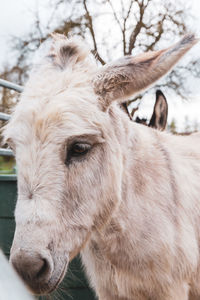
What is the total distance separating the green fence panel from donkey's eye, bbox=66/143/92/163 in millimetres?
1531

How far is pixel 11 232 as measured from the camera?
11.5 ft

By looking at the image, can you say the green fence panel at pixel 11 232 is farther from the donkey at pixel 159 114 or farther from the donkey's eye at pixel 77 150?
the donkey at pixel 159 114

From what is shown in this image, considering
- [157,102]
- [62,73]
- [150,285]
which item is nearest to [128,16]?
[157,102]

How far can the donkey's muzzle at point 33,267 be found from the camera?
1.65 metres

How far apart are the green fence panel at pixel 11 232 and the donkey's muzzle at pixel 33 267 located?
66.6 inches

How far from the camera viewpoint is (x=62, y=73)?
2365mm

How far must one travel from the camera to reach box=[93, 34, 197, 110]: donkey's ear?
2105mm

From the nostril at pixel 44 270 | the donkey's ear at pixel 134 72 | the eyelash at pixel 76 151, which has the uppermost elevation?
the donkey's ear at pixel 134 72

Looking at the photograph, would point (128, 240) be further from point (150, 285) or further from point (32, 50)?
point (32, 50)

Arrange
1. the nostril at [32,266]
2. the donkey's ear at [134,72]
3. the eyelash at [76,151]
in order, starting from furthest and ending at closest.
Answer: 1. the donkey's ear at [134,72]
2. the eyelash at [76,151]
3. the nostril at [32,266]

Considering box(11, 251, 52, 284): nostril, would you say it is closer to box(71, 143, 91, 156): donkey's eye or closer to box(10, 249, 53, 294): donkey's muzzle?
box(10, 249, 53, 294): donkey's muzzle

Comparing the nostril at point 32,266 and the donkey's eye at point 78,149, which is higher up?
the donkey's eye at point 78,149

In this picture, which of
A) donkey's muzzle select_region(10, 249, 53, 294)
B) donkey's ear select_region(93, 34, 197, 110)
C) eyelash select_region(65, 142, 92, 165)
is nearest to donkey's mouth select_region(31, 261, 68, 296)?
donkey's muzzle select_region(10, 249, 53, 294)

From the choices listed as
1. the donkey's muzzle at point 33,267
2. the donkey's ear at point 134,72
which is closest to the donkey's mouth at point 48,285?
the donkey's muzzle at point 33,267
